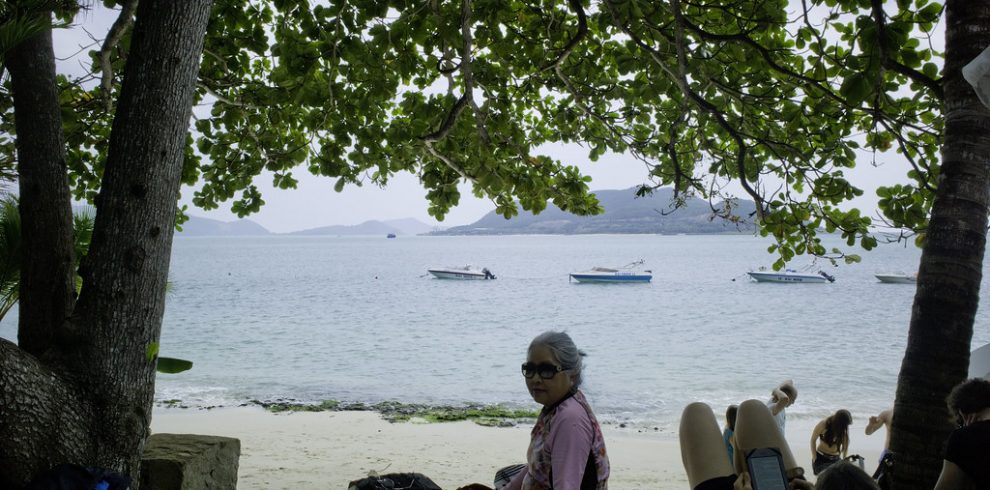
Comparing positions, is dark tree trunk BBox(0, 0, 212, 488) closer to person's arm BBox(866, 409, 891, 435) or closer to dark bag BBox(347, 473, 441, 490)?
dark bag BBox(347, 473, 441, 490)

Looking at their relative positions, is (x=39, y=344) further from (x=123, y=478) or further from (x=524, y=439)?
(x=524, y=439)

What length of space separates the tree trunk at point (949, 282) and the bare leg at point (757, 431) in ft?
2.27

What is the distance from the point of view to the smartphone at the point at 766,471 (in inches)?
90.0

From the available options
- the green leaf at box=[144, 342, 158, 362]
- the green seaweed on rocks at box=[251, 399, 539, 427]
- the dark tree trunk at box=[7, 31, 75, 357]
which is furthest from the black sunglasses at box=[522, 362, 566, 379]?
the green seaweed on rocks at box=[251, 399, 539, 427]

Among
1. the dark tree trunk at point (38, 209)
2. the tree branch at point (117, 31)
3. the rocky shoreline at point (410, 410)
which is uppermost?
the tree branch at point (117, 31)

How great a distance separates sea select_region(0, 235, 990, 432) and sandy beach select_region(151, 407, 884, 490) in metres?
2.58

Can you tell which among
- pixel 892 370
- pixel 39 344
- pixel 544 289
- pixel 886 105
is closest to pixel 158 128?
pixel 39 344

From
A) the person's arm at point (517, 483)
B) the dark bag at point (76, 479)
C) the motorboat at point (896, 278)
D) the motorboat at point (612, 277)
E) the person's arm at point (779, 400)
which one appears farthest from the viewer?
the motorboat at point (612, 277)

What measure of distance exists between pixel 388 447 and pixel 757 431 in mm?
11242

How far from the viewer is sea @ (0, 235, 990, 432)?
21.7 meters

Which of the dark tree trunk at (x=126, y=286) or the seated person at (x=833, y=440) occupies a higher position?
the dark tree trunk at (x=126, y=286)

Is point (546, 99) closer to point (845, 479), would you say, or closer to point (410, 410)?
point (845, 479)

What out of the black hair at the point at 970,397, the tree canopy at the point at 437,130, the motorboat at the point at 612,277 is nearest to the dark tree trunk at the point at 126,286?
the tree canopy at the point at 437,130

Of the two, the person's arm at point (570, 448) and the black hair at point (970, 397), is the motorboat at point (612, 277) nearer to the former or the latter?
the black hair at point (970, 397)
